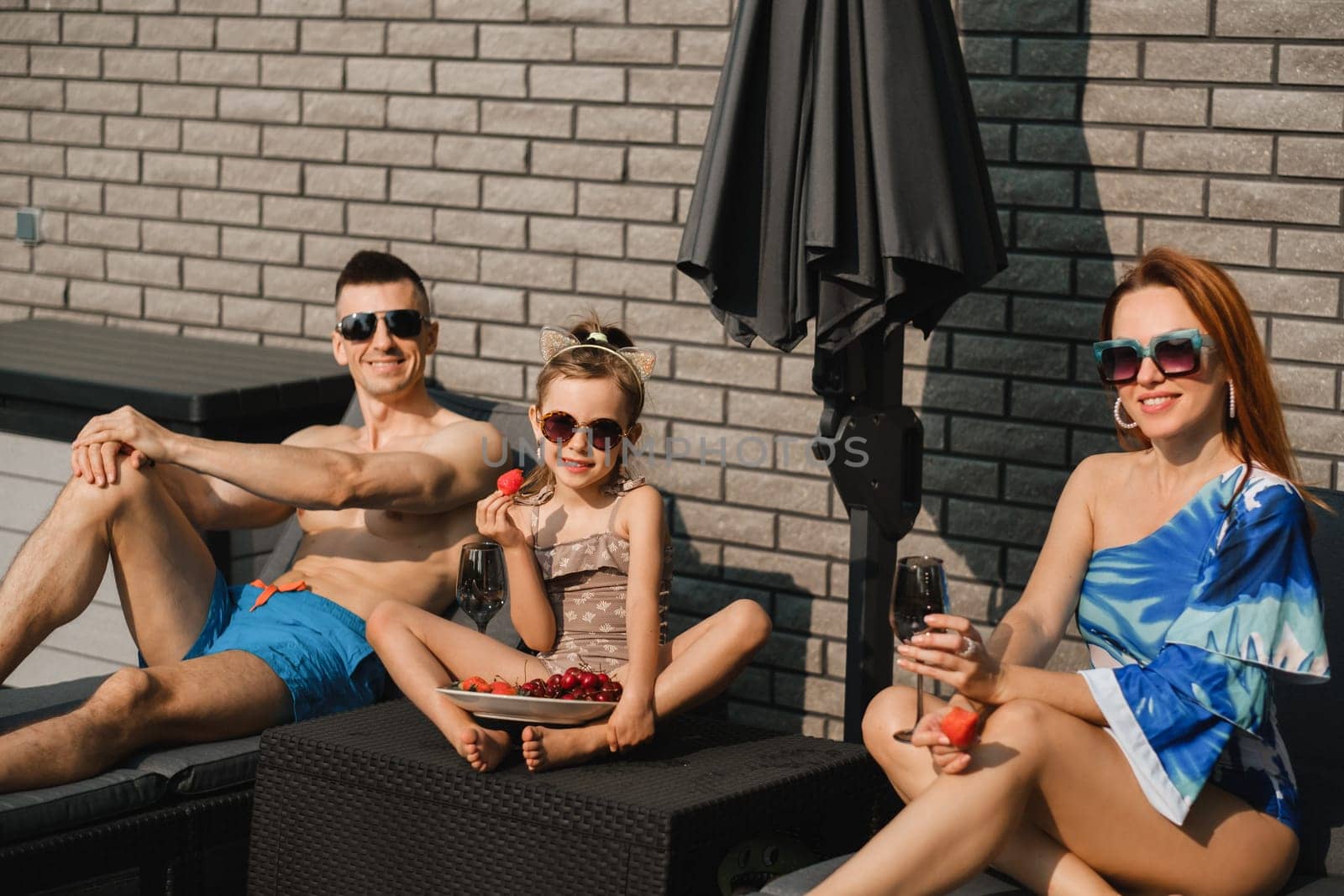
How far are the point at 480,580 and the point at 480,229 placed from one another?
2167 millimetres

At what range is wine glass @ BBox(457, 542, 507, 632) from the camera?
358 centimetres

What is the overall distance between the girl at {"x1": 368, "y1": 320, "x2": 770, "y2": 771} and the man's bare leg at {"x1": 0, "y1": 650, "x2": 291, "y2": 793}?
0.41 m

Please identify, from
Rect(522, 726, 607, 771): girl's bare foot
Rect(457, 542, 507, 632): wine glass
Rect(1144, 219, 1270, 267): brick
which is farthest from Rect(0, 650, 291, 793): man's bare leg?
Rect(1144, 219, 1270, 267): brick

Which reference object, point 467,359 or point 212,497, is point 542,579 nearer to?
point 212,497

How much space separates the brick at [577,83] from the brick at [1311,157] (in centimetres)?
197

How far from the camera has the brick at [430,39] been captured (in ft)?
17.8

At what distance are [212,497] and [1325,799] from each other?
2867 millimetres

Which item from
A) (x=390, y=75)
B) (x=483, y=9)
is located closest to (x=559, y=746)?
(x=483, y=9)

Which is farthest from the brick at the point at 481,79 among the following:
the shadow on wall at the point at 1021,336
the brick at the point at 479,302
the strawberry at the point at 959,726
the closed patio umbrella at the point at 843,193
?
the strawberry at the point at 959,726

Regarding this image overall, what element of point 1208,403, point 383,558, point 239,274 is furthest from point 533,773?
point 239,274

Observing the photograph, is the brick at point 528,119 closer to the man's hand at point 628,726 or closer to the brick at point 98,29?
the brick at point 98,29

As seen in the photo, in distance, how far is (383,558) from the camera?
4527mm

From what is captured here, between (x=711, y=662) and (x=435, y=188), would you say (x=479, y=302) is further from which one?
(x=711, y=662)

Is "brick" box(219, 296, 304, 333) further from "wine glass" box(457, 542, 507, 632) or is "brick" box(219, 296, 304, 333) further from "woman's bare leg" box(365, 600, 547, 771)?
"wine glass" box(457, 542, 507, 632)
